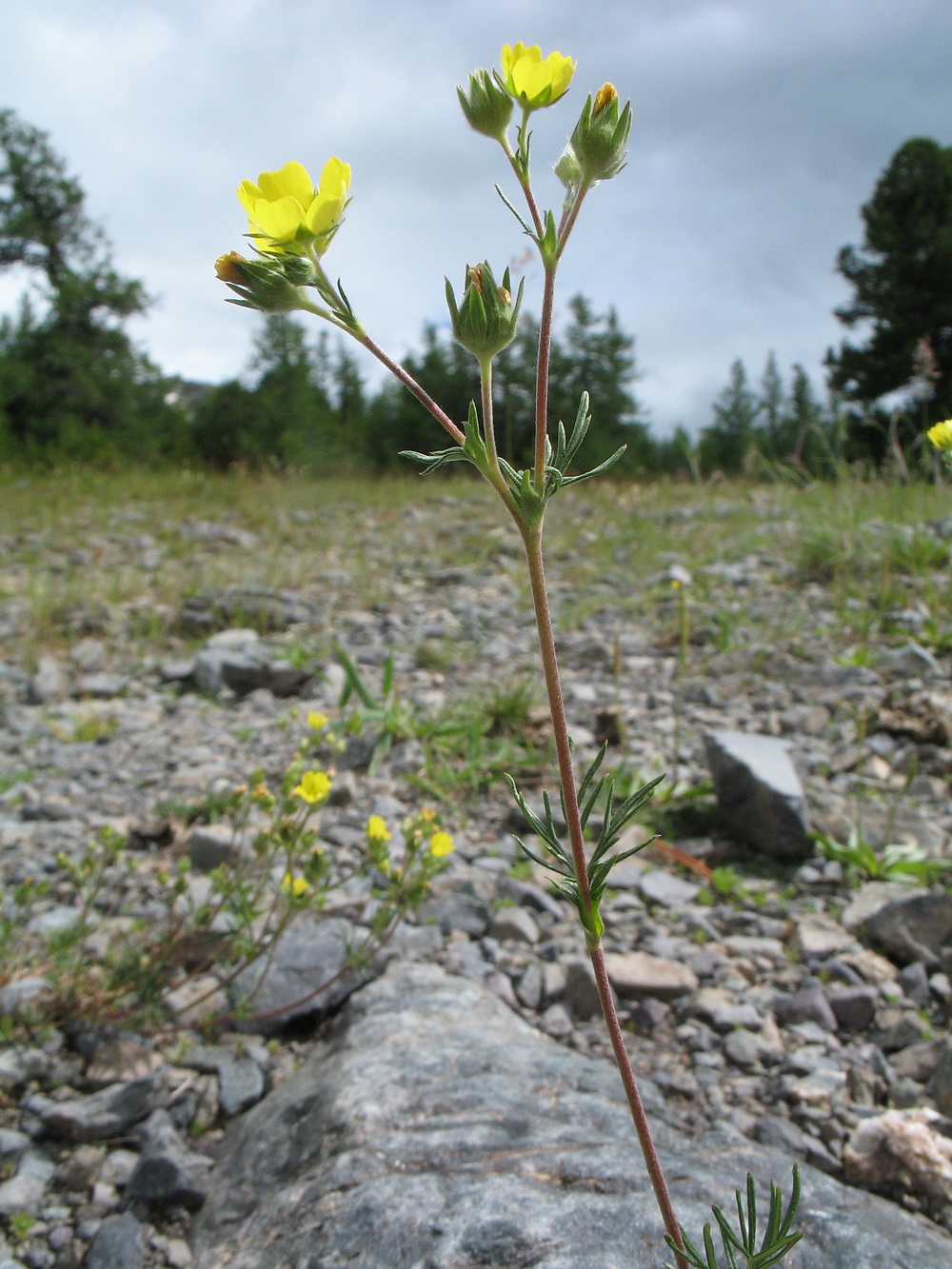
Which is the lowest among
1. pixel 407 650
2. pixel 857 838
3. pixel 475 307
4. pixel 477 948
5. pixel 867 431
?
pixel 477 948

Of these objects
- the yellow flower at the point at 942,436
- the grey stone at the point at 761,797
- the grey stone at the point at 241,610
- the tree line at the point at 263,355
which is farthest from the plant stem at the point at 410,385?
the tree line at the point at 263,355

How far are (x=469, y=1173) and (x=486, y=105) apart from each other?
4.53 feet

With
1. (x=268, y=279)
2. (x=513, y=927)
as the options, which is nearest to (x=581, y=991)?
(x=513, y=927)

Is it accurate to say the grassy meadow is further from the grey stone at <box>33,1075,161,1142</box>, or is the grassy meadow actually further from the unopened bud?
the unopened bud

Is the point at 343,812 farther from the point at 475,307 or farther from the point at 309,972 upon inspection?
the point at 475,307

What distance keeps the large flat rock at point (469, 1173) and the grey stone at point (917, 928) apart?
785 mm

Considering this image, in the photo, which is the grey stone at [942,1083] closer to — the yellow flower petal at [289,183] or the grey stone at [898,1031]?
the grey stone at [898,1031]

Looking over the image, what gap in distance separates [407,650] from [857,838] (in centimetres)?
238

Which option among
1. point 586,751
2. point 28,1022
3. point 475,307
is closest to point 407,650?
point 586,751

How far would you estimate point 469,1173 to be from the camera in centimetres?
118

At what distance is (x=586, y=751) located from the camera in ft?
10.6

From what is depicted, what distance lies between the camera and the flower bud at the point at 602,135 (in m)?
0.93

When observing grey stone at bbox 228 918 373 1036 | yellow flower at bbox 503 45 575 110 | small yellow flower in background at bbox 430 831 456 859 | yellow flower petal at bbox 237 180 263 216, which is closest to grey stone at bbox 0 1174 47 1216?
grey stone at bbox 228 918 373 1036

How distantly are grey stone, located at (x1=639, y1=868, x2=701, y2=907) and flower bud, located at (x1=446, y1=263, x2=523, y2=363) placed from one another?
6.33 feet
